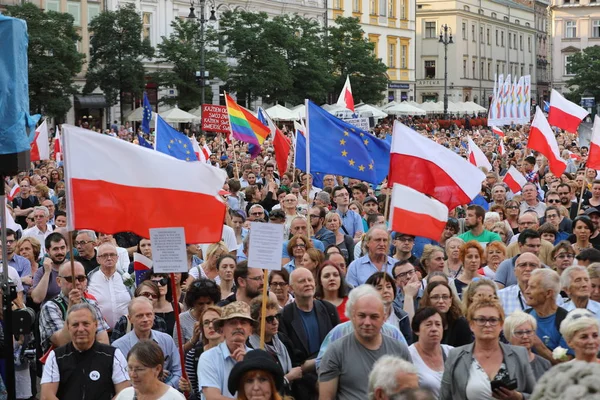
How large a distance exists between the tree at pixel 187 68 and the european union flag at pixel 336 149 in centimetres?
3600

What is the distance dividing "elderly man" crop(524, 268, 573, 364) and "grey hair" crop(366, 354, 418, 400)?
2.46 m

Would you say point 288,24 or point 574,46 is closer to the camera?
point 288,24

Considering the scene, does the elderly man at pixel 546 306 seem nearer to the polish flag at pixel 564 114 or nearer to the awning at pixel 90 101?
the polish flag at pixel 564 114

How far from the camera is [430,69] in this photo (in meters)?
97.3

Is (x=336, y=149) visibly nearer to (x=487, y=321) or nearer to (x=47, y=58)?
(x=487, y=321)

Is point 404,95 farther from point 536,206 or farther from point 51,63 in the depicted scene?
point 536,206

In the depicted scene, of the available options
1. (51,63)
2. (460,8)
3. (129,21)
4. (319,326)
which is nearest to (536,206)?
(319,326)

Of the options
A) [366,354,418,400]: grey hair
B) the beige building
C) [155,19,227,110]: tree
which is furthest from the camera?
the beige building

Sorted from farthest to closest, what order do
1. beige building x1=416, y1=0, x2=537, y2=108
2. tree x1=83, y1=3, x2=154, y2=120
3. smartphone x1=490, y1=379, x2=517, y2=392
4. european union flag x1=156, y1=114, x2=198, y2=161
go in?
beige building x1=416, y1=0, x2=537, y2=108
tree x1=83, y1=3, x2=154, y2=120
european union flag x1=156, y1=114, x2=198, y2=161
smartphone x1=490, y1=379, x2=517, y2=392

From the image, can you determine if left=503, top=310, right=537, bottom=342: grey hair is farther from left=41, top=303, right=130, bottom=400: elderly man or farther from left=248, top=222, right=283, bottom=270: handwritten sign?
left=41, top=303, right=130, bottom=400: elderly man

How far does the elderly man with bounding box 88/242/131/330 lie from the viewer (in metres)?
9.98

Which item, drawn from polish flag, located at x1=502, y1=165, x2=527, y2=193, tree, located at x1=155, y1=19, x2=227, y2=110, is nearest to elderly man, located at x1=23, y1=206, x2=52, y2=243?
polish flag, located at x1=502, y1=165, x2=527, y2=193

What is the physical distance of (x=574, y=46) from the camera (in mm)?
119250

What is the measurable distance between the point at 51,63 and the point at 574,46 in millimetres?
83825
